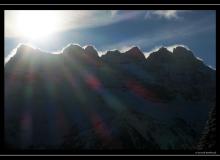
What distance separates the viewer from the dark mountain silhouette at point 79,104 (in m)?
15.9

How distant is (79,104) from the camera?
78.2 m

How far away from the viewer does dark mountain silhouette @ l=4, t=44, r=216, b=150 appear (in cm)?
1593

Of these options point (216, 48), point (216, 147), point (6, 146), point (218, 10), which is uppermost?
point (218, 10)

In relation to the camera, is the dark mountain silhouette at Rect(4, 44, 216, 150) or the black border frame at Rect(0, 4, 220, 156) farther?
the dark mountain silhouette at Rect(4, 44, 216, 150)
